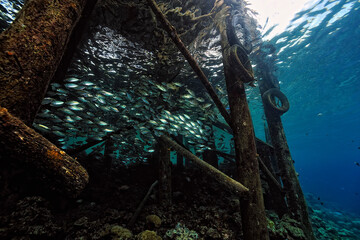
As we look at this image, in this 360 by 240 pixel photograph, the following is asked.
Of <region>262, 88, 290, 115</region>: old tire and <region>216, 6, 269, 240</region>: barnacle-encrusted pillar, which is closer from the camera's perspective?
<region>216, 6, 269, 240</region>: barnacle-encrusted pillar

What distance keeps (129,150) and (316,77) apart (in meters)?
20.7

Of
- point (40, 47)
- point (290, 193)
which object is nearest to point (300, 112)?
point (290, 193)

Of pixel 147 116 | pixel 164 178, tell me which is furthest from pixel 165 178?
pixel 147 116

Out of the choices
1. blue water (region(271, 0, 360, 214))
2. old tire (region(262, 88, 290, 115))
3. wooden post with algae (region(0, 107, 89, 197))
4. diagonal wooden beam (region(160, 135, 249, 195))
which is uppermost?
blue water (region(271, 0, 360, 214))

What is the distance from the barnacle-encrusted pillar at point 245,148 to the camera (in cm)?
235

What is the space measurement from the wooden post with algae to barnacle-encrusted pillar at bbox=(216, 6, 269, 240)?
249cm

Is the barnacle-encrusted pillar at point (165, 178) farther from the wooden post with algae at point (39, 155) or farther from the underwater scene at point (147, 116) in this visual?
the wooden post with algae at point (39, 155)

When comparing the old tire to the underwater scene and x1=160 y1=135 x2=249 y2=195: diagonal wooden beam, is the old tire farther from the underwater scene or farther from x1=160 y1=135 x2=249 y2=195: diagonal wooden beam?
x1=160 y1=135 x2=249 y2=195: diagonal wooden beam

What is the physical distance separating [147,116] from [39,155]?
19.3 feet

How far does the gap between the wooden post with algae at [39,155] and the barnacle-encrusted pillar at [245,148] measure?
2.49 metres

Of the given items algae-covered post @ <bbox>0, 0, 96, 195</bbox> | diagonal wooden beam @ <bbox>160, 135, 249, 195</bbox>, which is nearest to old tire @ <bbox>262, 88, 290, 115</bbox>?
diagonal wooden beam @ <bbox>160, 135, 249, 195</bbox>

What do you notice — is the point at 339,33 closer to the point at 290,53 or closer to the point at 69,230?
the point at 290,53

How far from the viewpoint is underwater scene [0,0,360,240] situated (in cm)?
108

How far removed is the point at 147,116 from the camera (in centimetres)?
655
